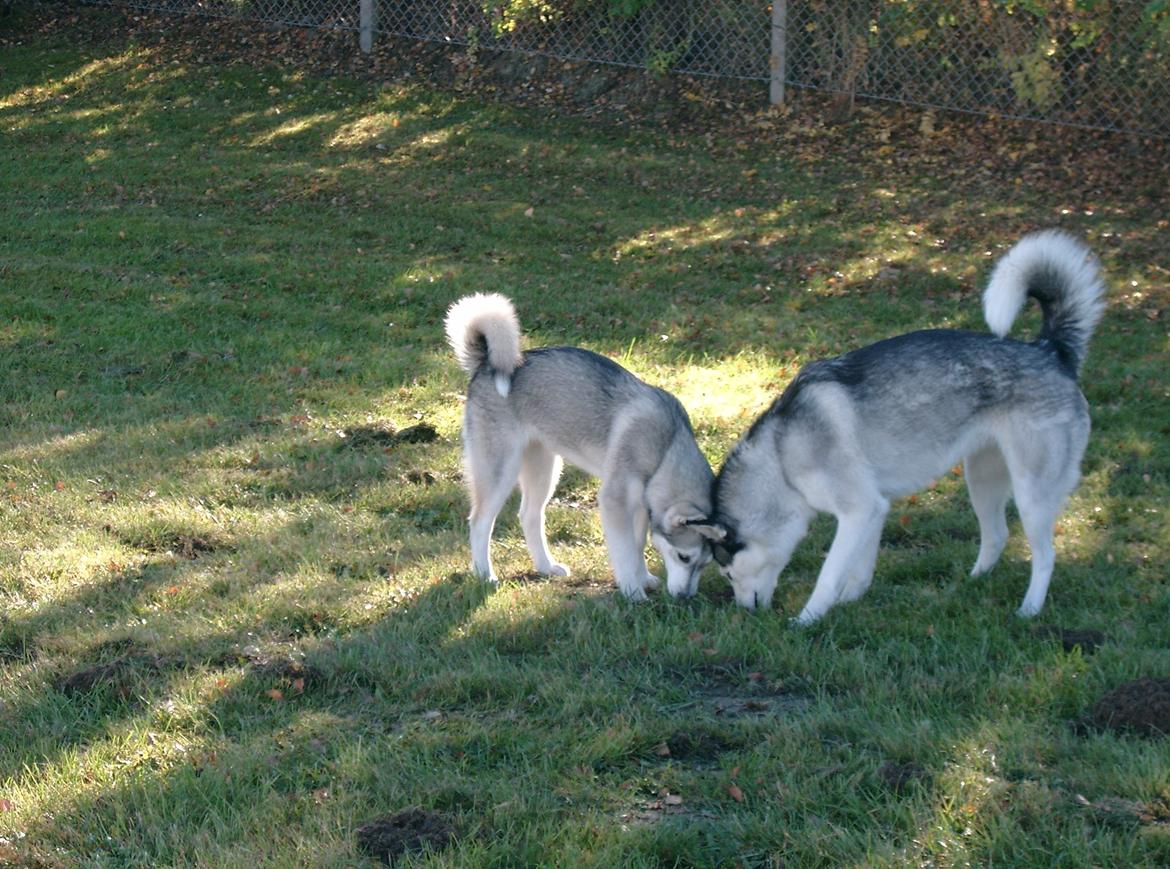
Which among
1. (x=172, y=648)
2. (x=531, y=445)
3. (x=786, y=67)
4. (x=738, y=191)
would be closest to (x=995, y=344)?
(x=531, y=445)

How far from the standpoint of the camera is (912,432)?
19.0ft

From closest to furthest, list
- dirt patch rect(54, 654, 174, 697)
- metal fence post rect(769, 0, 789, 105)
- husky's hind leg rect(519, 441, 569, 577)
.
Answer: dirt patch rect(54, 654, 174, 697) < husky's hind leg rect(519, 441, 569, 577) < metal fence post rect(769, 0, 789, 105)

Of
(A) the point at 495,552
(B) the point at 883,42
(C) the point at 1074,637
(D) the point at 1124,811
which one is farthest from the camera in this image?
(B) the point at 883,42

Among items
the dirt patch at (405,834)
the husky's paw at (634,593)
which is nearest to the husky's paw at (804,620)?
the husky's paw at (634,593)

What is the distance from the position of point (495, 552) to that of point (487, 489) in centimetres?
59

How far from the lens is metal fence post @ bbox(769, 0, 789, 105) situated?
1466 cm

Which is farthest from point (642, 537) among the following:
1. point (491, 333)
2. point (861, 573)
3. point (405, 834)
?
point (405, 834)

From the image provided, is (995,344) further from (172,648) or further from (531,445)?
(172,648)

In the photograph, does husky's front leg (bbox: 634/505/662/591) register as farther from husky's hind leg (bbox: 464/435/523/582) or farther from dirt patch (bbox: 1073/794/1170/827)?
dirt patch (bbox: 1073/794/1170/827)

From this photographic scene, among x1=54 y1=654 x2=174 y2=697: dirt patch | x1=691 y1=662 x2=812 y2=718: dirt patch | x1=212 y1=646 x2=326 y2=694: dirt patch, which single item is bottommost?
x1=691 y1=662 x2=812 y2=718: dirt patch

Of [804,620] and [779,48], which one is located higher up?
[779,48]

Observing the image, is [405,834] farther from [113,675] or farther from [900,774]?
[113,675]

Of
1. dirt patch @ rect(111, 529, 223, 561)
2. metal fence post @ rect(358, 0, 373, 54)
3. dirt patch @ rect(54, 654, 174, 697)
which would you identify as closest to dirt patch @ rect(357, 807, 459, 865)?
dirt patch @ rect(54, 654, 174, 697)

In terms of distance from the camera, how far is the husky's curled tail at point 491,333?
6359 millimetres
